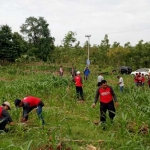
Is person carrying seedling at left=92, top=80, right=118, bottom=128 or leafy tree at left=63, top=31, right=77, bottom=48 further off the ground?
leafy tree at left=63, top=31, right=77, bottom=48

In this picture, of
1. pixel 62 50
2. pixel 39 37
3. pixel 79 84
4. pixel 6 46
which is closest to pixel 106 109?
pixel 79 84

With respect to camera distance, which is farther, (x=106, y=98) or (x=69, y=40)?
(x=69, y=40)

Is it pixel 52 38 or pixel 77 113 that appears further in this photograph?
pixel 52 38

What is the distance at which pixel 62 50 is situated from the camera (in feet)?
114

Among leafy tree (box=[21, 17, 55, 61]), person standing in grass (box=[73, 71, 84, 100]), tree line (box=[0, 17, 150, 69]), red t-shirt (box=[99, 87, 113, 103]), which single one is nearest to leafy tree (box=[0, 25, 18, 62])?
tree line (box=[0, 17, 150, 69])

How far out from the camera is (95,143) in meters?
5.99

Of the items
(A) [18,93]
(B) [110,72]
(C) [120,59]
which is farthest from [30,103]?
(C) [120,59]

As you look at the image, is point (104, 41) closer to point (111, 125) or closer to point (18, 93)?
point (18, 93)

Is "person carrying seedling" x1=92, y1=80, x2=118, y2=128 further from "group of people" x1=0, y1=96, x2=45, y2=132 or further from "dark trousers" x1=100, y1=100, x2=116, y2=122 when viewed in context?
"group of people" x1=0, y1=96, x2=45, y2=132

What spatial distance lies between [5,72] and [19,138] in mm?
17463

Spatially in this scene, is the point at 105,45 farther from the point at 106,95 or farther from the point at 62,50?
the point at 106,95

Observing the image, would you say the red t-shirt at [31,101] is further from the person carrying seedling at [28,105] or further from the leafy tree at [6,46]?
the leafy tree at [6,46]

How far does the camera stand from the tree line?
29266 millimetres

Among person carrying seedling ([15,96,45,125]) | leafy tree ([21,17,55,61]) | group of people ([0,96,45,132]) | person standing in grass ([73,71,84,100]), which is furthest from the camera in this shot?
leafy tree ([21,17,55,61])
